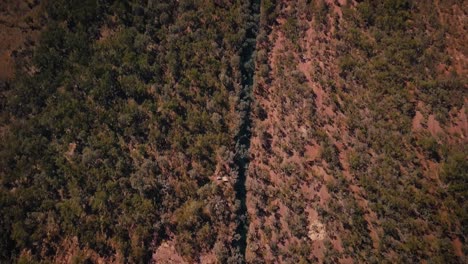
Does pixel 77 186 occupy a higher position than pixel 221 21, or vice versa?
pixel 221 21

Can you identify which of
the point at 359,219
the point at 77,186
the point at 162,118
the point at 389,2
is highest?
the point at 389,2

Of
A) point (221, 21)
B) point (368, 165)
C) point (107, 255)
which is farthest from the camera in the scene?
point (221, 21)

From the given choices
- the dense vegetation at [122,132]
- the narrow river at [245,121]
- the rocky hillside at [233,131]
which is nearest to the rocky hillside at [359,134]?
the rocky hillside at [233,131]

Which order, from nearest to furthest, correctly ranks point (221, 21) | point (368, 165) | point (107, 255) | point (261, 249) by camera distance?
point (107, 255) < point (261, 249) < point (368, 165) < point (221, 21)

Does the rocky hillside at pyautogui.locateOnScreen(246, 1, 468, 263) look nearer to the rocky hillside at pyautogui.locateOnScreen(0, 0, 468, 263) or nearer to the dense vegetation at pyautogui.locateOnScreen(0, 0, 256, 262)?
the rocky hillside at pyautogui.locateOnScreen(0, 0, 468, 263)

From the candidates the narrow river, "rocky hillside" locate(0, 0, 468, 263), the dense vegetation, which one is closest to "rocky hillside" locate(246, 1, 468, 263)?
"rocky hillside" locate(0, 0, 468, 263)

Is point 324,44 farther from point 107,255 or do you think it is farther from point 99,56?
point 107,255

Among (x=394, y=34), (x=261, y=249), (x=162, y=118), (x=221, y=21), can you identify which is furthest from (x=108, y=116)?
(x=394, y=34)

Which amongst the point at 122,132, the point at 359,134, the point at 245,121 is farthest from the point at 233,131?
the point at 359,134

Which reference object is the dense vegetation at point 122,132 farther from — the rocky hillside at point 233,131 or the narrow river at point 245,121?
the narrow river at point 245,121
